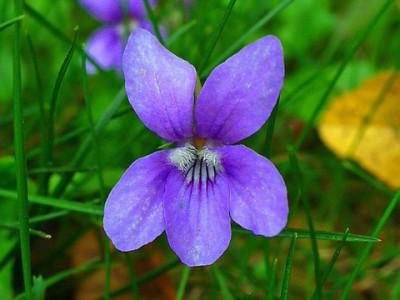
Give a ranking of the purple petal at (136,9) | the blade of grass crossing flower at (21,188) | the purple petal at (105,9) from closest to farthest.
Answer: the blade of grass crossing flower at (21,188) < the purple petal at (105,9) < the purple petal at (136,9)

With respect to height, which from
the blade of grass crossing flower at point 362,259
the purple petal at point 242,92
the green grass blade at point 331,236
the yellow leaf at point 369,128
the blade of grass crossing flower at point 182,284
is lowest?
the yellow leaf at point 369,128

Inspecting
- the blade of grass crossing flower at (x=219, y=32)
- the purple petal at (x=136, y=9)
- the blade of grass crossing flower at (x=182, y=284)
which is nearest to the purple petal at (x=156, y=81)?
the blade of grass crossing flower at (x=219, y=32)

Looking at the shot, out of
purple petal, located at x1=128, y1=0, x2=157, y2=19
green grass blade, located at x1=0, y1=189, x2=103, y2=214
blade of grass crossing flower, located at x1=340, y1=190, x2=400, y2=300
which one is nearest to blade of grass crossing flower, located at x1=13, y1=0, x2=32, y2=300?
green grass blade, located at x1=0, y1=189, x2=103, y2=214

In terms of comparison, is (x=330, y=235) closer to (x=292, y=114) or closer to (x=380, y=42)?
(x=292, y=114)

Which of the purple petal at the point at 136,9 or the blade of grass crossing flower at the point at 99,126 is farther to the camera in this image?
the purple petal at the point at 136,9

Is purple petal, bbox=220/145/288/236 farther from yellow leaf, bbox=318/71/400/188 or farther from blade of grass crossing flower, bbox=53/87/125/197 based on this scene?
yellow leaf, bbox=318/71/400/188

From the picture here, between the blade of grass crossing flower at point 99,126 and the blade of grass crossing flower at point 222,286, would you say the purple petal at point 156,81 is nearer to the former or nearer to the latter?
the blade of grass crossing flower at point 99,126

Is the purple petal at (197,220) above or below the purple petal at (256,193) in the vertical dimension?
below
